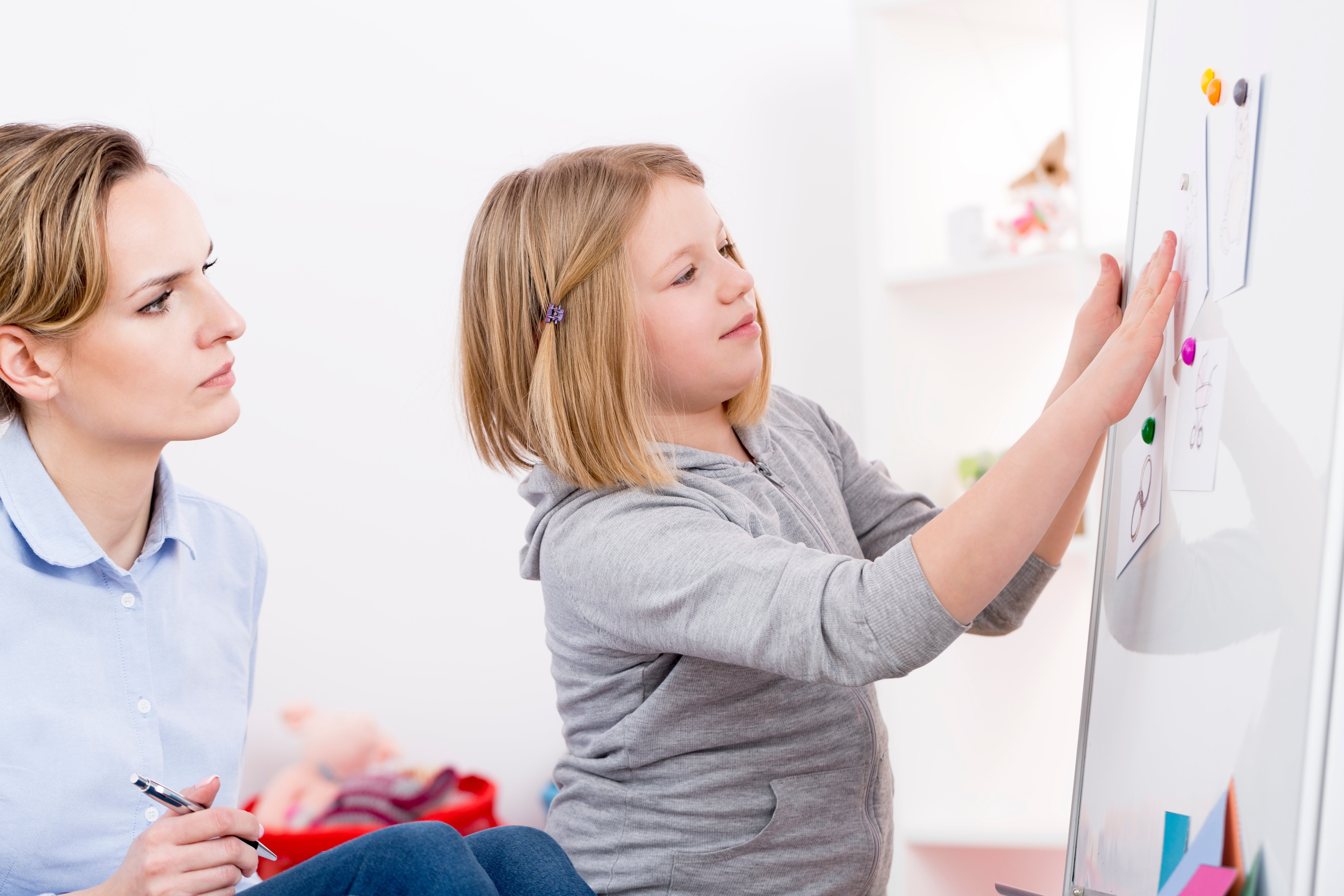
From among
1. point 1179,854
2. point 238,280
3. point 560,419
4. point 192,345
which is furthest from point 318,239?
point 1179,854

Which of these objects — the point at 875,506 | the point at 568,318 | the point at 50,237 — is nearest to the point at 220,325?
the point at 50,237

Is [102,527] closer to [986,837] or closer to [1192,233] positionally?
[1192,233]

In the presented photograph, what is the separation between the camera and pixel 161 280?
1.01m

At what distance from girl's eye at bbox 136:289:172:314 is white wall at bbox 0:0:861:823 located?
0.85 metres

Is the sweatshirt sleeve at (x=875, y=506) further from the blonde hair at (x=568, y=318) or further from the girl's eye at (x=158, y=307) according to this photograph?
the girl's eye at (x=158, y=307)

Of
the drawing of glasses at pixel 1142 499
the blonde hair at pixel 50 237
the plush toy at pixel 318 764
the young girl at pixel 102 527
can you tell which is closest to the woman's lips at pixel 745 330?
the drawing of glasses at pixel 1142 499

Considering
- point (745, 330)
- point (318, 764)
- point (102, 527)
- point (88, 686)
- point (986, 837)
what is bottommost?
point (986, 837)

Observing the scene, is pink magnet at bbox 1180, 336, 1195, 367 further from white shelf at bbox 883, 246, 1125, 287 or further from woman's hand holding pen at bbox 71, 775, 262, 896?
white shelf at bbox 883, 246, 1125, 287

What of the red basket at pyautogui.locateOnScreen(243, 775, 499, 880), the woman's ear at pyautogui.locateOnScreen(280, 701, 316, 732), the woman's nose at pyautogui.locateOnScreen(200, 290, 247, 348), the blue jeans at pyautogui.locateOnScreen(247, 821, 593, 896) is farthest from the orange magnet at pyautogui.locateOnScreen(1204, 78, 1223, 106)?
the woman's ear at pyautogui.locateOnScreen(280, 701, 316, 732)

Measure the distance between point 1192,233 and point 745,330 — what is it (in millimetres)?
396

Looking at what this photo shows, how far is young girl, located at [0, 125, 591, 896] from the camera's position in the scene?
934 mm

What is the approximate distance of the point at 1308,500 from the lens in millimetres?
501

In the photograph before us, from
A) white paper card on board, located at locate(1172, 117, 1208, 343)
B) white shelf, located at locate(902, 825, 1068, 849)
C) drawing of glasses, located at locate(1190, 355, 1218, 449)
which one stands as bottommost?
white shelf, located at locate(902, 825, 1068, 849)

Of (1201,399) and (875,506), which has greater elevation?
(1201,399)
